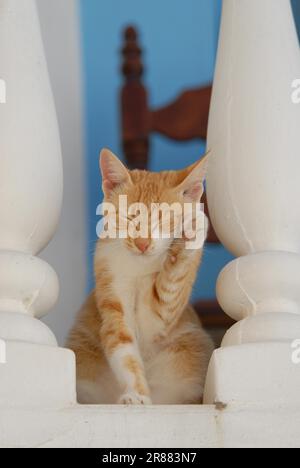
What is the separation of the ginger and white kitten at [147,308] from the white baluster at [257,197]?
0.45 ft

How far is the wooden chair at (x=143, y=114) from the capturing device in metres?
3.00

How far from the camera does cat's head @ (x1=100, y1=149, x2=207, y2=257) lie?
5.95 feet

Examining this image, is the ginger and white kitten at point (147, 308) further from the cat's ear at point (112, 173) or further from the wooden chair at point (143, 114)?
the wooden chair at point (143, 114)

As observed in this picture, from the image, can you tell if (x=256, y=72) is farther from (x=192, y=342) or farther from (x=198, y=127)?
(x=198, y=127)

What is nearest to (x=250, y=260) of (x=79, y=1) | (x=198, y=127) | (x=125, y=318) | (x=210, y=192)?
(x=210, y=192)

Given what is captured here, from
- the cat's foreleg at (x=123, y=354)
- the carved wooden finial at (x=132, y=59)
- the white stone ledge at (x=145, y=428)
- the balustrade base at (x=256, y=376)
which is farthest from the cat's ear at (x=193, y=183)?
the carved wooden finial at (x=132, y=59)

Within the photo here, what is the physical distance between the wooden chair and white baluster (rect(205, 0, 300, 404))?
1201 mm

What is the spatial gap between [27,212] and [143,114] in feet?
4.74

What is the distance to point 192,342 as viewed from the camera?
1.92 meters

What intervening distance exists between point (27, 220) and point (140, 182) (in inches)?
14.9

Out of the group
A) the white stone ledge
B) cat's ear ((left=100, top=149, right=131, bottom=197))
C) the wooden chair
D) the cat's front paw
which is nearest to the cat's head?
cat's ear ((left=100, top=149, right=131, bottom=197))

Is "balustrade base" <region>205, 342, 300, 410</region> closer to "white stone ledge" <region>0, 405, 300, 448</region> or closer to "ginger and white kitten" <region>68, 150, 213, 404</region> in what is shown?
"white stone ledge" <region>0, 405, 300, 448</region>

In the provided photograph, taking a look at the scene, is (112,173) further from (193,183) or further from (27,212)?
(27,212)

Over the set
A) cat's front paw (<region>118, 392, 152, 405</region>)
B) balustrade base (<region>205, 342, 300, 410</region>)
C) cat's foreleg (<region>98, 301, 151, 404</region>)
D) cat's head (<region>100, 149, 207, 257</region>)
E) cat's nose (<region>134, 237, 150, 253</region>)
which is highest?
cat's head (<region>100, 149, 207, 257</region>)
